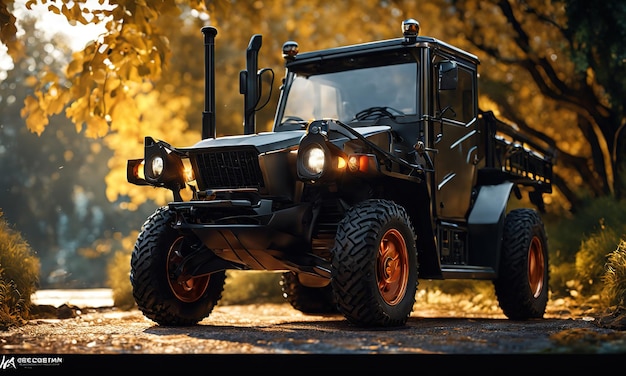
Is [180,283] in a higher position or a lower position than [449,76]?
lower

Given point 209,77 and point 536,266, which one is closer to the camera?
point 209,77

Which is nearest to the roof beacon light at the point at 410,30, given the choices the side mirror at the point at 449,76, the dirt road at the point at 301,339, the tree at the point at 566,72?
the side mirror at the point at 449,76

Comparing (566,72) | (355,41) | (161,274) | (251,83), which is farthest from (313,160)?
(355,41)

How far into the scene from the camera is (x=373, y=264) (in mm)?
7500

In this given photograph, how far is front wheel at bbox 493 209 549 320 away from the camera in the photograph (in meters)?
10.2

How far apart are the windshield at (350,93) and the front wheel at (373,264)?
1593 mm

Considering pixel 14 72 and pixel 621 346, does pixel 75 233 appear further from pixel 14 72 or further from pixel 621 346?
pixel 621 346

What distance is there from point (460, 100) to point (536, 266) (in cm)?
232

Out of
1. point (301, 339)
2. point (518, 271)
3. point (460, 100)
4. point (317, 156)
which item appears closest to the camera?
point (301, 339)

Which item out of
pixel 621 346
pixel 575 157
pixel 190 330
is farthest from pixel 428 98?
pixel 575 157

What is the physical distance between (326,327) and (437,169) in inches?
77.3
